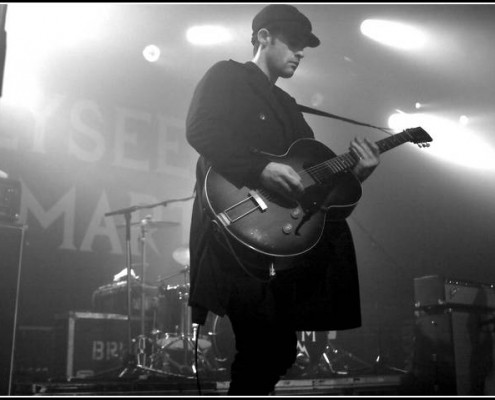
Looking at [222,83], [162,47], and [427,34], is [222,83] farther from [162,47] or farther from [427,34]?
[162,47]

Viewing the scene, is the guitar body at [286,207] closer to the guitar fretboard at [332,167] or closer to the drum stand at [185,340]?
the guitar fretboard at [332,167]

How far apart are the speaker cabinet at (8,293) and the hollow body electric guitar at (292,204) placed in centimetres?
185

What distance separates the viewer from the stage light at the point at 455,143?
5.95m

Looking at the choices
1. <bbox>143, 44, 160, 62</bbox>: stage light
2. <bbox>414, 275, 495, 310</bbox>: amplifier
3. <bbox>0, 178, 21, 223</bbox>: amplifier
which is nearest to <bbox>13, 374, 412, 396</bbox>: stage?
<bbox>414, 275, 495, 310</bbox>: amplifier

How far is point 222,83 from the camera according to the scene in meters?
2.39

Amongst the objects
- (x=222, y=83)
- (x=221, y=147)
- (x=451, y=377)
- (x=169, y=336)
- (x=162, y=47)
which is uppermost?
(x=162, y=47)

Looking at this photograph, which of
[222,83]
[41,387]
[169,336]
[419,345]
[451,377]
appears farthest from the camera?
[169,336]

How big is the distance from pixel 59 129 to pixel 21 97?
51 cm

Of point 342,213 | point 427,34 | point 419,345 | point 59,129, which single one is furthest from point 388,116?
point 342,213

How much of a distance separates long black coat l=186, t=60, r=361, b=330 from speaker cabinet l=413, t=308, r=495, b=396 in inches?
107

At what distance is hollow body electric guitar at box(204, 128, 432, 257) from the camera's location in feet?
7.25

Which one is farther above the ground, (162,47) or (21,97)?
(162,47)

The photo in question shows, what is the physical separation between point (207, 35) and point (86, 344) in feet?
12.3

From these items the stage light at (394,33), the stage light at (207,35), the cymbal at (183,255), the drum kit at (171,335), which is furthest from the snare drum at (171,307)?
the stage light at (394,33)
